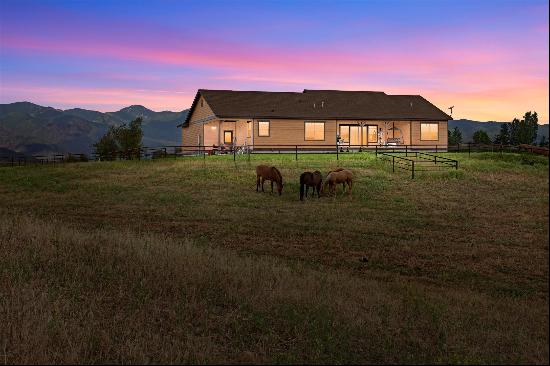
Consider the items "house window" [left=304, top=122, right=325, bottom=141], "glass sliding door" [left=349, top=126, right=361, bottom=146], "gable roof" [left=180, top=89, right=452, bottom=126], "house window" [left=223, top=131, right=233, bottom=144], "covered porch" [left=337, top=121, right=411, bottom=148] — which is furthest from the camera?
"glass sliding door" [left=349, top=126, right=361, bottom=146]

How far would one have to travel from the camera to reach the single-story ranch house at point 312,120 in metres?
49.0

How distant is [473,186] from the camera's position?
29.5 meters

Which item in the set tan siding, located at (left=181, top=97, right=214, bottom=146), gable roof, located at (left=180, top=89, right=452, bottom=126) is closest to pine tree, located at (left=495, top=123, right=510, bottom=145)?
gable roof, located at (left=180, top=89, right=452, bottom=126)

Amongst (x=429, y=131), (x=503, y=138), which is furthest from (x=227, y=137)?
(x=503, y=138)

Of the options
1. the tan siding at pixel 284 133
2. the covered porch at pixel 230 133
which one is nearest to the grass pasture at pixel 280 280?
the tan siding at pixel 284 133

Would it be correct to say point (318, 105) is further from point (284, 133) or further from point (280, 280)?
point (280, 280)

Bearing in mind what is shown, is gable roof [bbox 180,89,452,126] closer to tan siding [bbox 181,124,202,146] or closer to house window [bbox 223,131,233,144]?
house window [bbox 223,131,233,144]

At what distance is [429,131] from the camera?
174 ft

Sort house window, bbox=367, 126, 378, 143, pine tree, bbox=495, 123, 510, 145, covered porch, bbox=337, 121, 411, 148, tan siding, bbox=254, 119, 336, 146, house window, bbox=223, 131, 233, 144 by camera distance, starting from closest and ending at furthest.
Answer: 1. tan siding, bbox=254, 119, 336, 146
2. house window, bbox=223, 131, 233, 144
3. covered porch, bbox=337, 121, 411, 148
4. house window, bbox=367, 126, 378, 143
5. pine tree, bbox=495, 123, 510, 145

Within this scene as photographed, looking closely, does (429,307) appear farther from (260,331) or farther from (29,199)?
(29,199)

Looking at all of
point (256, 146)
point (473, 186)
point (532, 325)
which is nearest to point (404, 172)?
point (473, 186)

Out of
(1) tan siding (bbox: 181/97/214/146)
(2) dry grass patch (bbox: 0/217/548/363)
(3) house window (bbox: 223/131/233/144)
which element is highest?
(1) tan siding (bbox: 181/97/214/146)

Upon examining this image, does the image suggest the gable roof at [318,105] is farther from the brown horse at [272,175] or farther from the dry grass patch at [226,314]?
the dry grass patch at [226,314]

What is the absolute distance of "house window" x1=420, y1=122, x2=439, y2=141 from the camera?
52719 millimetres
